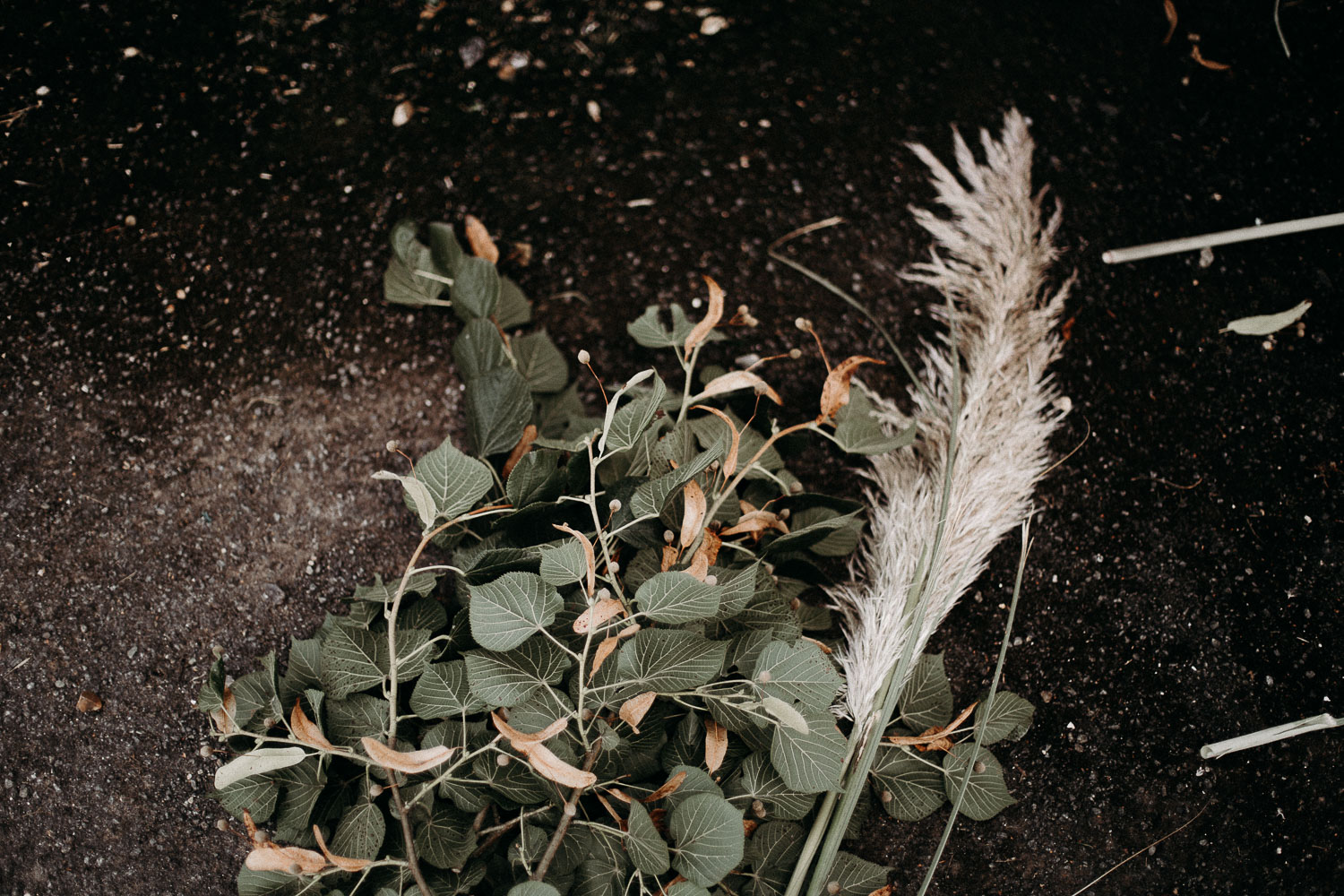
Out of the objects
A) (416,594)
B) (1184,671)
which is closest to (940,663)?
(1184,671)

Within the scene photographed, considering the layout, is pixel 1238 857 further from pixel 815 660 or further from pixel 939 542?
pixel 815 660

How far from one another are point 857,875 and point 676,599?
0.44 m

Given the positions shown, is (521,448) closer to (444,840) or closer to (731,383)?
(731,383)

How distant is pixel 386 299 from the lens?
113 centimetres

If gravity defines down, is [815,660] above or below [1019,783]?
above

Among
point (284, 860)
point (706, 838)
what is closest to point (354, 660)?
point (284, 860)

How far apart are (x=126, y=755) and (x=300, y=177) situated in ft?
2.62

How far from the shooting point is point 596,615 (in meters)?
0.73

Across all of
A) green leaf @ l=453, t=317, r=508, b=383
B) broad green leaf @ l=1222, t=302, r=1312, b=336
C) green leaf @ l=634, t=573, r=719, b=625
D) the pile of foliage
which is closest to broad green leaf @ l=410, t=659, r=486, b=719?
the pile of foliage

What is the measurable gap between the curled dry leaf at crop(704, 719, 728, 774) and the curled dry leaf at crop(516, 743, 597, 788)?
20 cm

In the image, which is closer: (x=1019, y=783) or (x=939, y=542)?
(x=939, y=542)

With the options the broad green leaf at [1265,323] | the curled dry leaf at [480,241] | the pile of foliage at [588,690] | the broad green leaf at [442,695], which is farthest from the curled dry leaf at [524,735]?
the broad green leaf at [1265,323]

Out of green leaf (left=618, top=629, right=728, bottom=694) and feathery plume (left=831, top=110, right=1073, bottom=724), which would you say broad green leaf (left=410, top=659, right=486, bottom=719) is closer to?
green leaf (left=618, top=629, right=728, bottom=694)

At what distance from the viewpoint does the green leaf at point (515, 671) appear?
77 centimetres
